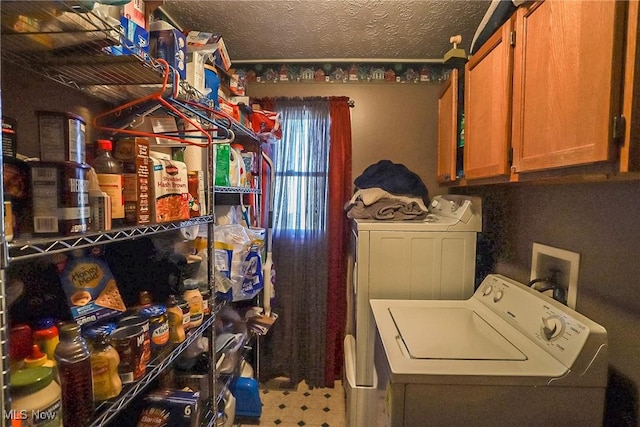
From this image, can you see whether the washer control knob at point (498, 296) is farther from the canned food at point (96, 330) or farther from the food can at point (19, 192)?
the food can at point (19, 192)

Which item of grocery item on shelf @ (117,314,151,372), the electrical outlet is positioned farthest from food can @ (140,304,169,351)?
the electrical outlet

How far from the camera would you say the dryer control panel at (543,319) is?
39.6 inches

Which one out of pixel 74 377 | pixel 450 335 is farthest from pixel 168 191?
pixel 450 335

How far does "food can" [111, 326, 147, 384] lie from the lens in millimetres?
918

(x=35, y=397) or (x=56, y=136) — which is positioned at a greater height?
(x=56, y=136)

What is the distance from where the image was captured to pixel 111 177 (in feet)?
3.00

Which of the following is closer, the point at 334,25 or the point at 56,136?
the point at 56,136

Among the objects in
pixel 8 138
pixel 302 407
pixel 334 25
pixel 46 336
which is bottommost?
pixel 302 407

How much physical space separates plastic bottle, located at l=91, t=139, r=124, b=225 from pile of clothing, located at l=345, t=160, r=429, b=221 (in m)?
1.34

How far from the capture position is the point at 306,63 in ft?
7.98

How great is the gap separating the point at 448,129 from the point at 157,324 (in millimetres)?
1773

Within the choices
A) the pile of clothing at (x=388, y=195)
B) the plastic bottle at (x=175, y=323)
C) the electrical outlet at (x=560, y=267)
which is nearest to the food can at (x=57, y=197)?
the plastic bottle at (x=175, y=323)

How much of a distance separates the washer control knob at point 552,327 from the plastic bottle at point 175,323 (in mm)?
1266

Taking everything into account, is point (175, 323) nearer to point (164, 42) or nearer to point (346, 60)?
point (164, 42)
